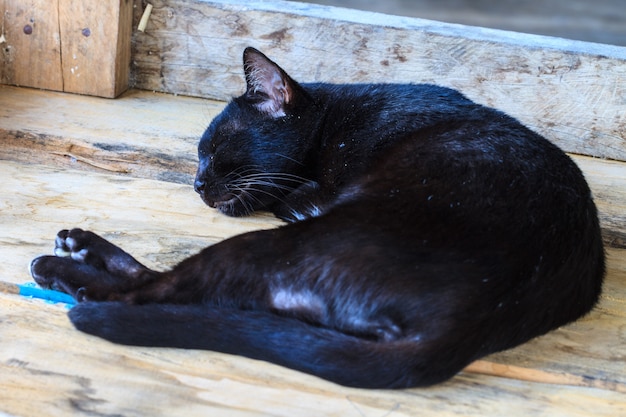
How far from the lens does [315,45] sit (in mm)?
2717

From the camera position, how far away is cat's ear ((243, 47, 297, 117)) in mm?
2137

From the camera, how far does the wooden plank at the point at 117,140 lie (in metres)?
2.42

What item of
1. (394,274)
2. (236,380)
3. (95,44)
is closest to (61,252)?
(236,380)

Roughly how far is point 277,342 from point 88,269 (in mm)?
495

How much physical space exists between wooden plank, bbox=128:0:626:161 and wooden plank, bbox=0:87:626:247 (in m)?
0.17

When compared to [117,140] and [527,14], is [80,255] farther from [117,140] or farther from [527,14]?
[527,14]

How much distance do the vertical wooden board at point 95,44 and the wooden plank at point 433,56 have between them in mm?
153

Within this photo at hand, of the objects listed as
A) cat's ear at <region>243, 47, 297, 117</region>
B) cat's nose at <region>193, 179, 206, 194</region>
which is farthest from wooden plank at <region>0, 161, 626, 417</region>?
cat's ear at <region>243, 47, 297, 117</region>

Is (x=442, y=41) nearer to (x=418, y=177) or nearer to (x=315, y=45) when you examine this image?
(x=315, y=45)

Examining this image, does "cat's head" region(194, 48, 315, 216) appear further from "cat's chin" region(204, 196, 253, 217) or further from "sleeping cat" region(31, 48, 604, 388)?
"sleeping cat" region(31, 48, 604, 388)

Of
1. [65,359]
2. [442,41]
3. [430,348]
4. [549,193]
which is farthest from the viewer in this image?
[442,41]

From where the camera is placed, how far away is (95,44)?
105 inches

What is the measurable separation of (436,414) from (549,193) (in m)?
0.51

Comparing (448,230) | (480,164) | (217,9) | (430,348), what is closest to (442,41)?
(217,9)
